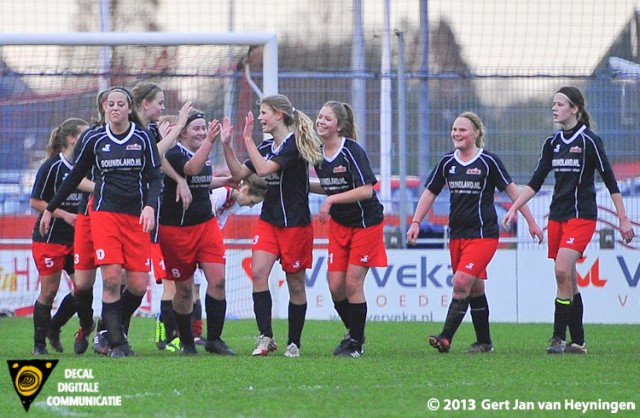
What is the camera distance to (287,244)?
10.0 m

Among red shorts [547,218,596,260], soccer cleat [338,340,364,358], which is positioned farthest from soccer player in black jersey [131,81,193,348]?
red shorts [547,218,596,260]

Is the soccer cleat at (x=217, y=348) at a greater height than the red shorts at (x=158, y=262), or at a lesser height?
A: lesser

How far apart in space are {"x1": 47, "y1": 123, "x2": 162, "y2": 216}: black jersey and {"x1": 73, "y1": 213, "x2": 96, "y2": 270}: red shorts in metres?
0.39

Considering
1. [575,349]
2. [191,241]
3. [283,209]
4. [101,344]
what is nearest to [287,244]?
[283,209]

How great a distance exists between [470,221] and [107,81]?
6128 mm

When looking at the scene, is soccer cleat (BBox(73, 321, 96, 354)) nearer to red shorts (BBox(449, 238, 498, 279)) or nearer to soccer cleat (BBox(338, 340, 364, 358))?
soccer cleat (BBox(338, 340, 364, 358))

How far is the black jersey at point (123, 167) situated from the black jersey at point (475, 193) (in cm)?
239

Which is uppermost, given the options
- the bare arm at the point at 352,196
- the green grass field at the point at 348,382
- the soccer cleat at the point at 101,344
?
the bare arm at the point at 352,196

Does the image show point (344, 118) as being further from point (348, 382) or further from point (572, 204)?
point (348, 382)

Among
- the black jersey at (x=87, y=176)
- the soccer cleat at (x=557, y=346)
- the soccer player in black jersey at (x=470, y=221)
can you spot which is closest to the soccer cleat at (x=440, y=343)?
the soccer player in black jersey at (x=470, y=221)

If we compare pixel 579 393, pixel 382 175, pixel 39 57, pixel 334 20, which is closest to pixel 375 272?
pixel 382 175

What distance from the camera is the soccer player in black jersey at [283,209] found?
9945mm

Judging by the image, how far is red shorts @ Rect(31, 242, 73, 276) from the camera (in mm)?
10664

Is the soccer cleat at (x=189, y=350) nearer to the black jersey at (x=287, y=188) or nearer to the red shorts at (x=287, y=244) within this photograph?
the red shorts at (x=287, y=244)
